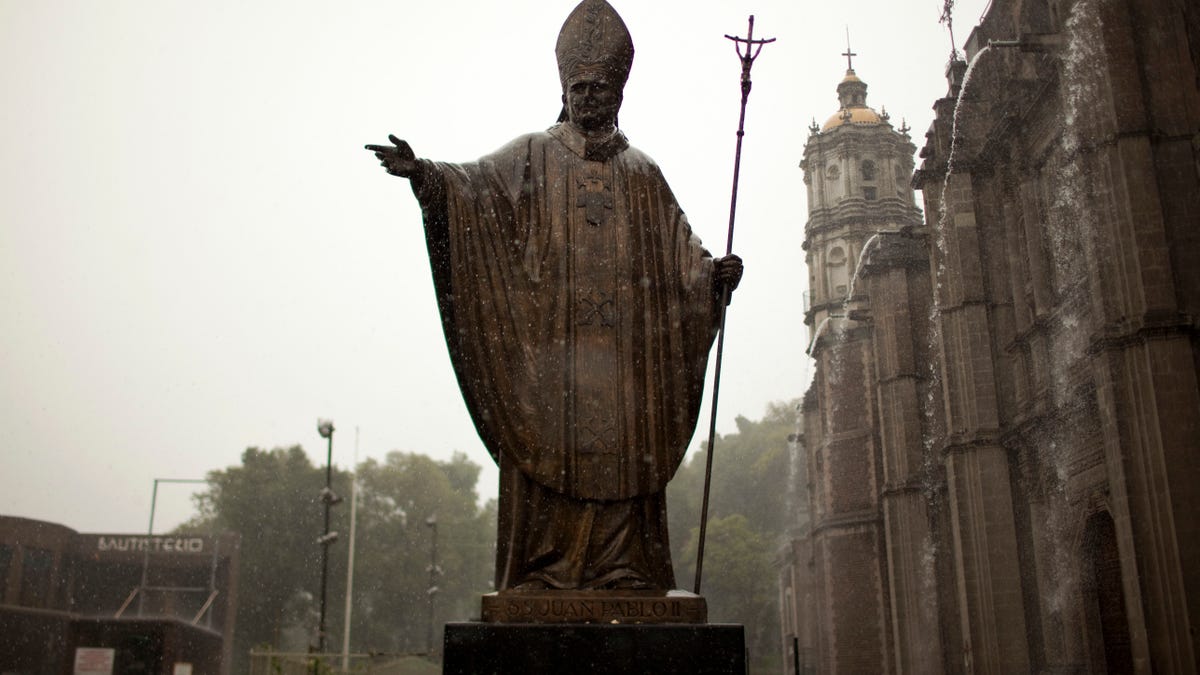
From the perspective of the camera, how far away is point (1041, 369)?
2048 cm

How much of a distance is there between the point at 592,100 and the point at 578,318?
99 cm

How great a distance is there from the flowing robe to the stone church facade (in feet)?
3.28

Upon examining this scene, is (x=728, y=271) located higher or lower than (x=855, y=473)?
lower

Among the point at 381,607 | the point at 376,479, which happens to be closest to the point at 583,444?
the point at 381,607

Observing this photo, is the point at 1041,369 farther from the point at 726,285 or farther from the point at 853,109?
the point at 853,109

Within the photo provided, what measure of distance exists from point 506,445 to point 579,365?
1.44ft

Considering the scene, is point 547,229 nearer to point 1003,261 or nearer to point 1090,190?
point 1090,190

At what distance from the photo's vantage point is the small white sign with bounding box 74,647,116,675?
29.4 m

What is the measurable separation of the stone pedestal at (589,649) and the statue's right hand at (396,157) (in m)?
1.79

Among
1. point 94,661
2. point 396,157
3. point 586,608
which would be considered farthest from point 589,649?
point 94,661

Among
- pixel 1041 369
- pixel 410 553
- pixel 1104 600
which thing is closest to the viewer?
pixel 1104 600

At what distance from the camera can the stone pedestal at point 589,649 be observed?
387 centimetres

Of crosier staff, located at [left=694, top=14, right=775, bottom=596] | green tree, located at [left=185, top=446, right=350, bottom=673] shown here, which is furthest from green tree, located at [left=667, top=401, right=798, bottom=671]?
crosier staff, located at [left=694, top=14, right=775, bottom=596]

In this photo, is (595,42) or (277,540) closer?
(595,42)
